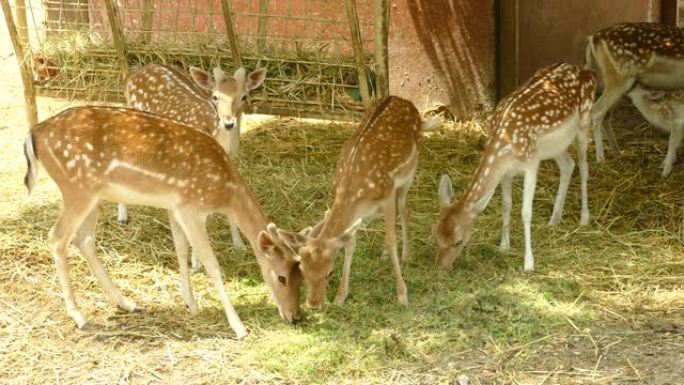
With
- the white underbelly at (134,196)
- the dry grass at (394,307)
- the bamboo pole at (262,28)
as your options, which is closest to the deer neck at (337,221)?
the dry grass at (394,307)

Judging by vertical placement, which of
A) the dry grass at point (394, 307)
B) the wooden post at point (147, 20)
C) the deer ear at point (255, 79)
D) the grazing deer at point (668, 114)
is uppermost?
the wooden post at point (147, 20)

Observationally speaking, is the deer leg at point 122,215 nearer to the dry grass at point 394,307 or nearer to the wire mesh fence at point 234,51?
the dry grass at point 394,307

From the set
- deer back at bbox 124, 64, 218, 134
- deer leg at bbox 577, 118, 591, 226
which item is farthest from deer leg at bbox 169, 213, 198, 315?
deer leg at bbox 577, 118, 591, 226

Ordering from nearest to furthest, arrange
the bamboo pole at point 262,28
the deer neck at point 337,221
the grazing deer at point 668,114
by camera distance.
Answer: the deer neck at point 337,221
the grazing deer at point 668,114
the bamboo pole at point 262,28

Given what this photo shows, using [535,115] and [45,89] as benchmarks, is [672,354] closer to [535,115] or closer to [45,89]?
[535,115]

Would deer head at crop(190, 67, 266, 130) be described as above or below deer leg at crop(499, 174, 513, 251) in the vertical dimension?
above

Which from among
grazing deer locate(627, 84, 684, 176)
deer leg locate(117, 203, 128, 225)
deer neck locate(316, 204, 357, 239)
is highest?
deer neck locate(316, 204, 357, 239)

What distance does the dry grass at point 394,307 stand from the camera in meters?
6.07

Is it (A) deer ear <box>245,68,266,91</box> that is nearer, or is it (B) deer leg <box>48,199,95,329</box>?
(B) deer leg <box>48,199,95,329</box>

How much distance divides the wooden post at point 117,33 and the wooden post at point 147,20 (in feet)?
1.44

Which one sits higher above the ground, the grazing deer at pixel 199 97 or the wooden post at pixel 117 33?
the wooden post at pixel 117 33

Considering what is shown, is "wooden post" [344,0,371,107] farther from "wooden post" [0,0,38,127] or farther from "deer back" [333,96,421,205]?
"wooden post" [0,0,38,127]

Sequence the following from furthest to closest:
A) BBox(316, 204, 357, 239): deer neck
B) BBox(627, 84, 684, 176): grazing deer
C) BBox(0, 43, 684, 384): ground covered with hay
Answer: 1. BBox(627, 84, 684, 176): grazing deer
2. BBox(316, 204, 357, 239): deer neck
3. BBox(0, 43, 684, 384): ground covered with hay

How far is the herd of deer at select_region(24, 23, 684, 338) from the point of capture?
21.3ft
